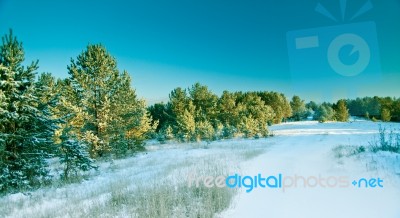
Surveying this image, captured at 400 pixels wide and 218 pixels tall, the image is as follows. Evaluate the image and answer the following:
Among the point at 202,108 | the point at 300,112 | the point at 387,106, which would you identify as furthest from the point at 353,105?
the point at 202,108

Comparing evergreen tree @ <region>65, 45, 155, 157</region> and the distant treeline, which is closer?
evergreen tree @ <region>65, 45, 155, 157</region>

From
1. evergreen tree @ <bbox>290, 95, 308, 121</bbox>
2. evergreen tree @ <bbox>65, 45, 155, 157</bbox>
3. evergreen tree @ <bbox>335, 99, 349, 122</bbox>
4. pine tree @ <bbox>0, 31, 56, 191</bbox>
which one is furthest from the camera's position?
evergreen tree @ <bbox>290, 95, 308, 121</bbox>

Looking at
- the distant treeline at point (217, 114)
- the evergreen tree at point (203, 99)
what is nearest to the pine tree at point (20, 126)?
the distant treeline at point (217, 114)

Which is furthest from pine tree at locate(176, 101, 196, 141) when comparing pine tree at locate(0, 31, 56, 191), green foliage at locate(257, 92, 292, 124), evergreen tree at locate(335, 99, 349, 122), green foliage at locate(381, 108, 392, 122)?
evergreen tree at locate(335, 99, 349, 122)

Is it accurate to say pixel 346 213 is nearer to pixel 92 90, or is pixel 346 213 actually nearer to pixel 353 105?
pixel 92 90

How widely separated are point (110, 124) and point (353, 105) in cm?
7069

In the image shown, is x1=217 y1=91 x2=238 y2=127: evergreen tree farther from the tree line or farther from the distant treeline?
the tree line

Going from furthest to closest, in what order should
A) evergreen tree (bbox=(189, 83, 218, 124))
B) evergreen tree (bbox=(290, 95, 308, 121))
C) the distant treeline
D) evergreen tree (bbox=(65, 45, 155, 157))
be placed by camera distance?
1. evergreen tree (bbox=(290, 95, 308, 121))
2. evergreen tree (bbox=(189, 83, 218, 124))
3. the distant treeline
4. evergreen tree (bbox=(65, 45, 155, 157))
